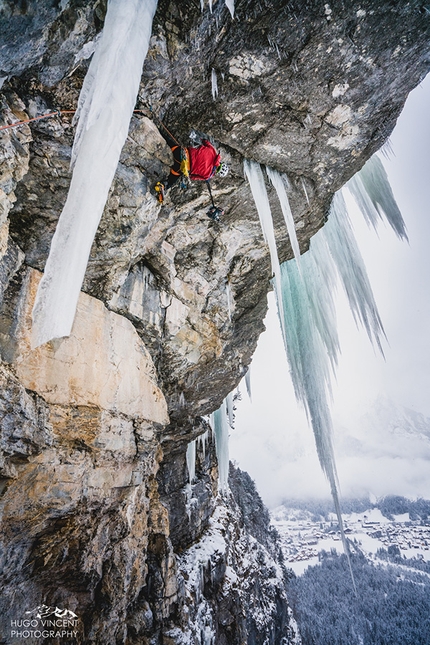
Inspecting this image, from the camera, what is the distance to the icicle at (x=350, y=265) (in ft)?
22.9

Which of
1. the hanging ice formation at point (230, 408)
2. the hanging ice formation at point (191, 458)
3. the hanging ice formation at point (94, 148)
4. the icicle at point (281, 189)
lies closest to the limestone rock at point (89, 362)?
the hanging ice formation at point (94, 148)

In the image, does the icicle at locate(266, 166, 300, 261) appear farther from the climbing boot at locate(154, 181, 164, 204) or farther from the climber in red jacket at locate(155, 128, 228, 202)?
the climbing boot at locate(154, 181, 164, 204)

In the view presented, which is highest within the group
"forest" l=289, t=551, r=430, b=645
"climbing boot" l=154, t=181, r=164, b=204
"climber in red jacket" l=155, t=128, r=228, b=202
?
"climber in red jacket" l=155, t=128, r=228, b=202

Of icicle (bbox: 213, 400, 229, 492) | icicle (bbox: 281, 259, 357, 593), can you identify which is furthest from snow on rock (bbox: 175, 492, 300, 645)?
icicle (bbox: 281, 259, 357, 593)

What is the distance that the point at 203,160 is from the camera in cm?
367

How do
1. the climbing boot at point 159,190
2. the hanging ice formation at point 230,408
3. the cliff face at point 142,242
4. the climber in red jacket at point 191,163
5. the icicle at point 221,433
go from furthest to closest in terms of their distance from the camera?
the hanging ice formation at point 230,408
the icicle at point 221,433
the climbing boot at point 159,190
the climber in red jacket at point 191,163
the cliff face at point 142,242

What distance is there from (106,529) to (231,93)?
6.05 meters

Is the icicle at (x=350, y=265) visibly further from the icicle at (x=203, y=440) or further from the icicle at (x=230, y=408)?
the icicle at (x=203, y=440)

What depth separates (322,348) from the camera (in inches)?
318

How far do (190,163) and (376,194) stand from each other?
186 inches

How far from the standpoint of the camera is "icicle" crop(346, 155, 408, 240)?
245 inches

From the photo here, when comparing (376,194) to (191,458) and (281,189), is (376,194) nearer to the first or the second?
(281,189)

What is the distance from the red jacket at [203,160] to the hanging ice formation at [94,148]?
1.23 m

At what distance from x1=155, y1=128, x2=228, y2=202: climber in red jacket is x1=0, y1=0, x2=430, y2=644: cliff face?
128 millimetres
